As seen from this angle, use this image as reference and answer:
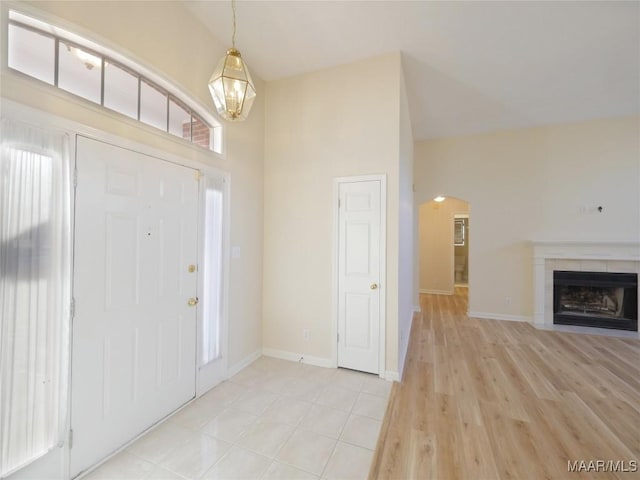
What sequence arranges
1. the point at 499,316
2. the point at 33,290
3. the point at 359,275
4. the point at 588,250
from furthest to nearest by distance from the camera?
1. the point at 499,316
2. the point at 588,250
3. the point at 359,275
4. the point at 33,290

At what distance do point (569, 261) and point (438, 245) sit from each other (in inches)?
112

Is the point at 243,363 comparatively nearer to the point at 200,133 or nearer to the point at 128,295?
the point at 128,295

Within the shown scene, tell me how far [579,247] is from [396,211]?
163 inches

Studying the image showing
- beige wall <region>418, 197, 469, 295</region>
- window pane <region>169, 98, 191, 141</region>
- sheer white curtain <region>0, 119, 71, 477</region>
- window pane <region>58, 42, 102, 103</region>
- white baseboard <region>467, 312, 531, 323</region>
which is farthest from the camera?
beige wall <region>418, 197, 469, 295</region>

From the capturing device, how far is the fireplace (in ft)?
14.5

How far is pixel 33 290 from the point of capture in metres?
1.46

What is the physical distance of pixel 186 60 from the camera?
2355mm

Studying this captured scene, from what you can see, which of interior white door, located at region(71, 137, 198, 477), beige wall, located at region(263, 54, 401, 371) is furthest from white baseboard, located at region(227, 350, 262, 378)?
interior white door, located at region(71, 137, 198, 477)

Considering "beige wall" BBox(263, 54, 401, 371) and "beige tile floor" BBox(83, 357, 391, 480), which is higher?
"beige wall" BBox(263, 54, 401, 371)

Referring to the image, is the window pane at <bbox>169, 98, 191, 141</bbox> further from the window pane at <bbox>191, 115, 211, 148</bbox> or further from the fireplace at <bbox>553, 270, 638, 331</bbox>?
the fireplace at <bbox>553, 270, 638, 331</bbox>

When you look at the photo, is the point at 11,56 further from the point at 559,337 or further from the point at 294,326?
the point at 559,337

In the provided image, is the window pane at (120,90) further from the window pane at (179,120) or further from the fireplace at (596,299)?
the fireplace at (596,299)

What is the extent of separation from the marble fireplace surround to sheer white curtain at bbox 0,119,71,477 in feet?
21.0

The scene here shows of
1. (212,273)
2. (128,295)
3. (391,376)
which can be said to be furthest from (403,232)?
(128,295)
